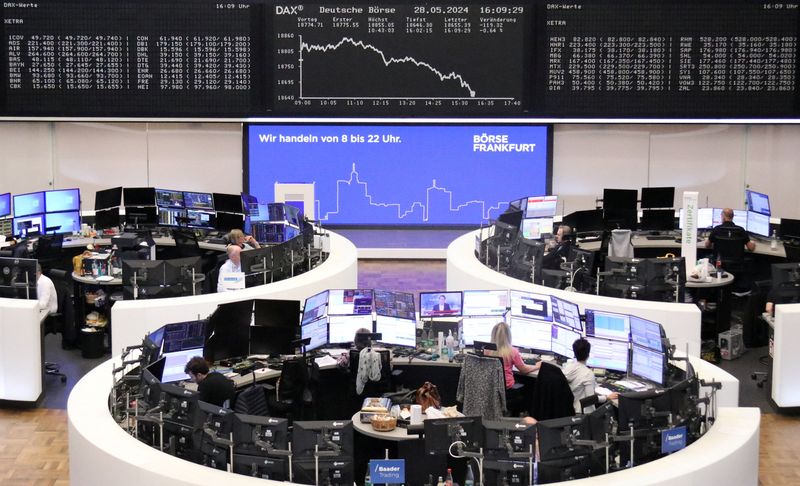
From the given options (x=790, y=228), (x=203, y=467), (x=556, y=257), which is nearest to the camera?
(x=203, y=467)

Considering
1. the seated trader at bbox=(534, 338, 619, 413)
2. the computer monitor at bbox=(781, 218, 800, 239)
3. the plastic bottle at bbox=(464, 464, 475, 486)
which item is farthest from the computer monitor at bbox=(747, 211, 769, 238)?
the plastic bottle at bbox=(464, 464, 475, 486)

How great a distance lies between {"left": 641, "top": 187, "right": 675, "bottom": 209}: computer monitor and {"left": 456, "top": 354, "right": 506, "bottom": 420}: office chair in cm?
740

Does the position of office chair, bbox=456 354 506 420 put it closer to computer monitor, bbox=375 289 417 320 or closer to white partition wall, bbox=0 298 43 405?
computer monitor, bbox=375 289 417 320

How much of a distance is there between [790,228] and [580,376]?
676 cm

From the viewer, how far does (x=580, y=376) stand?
8.81m

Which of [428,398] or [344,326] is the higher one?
[344,326]

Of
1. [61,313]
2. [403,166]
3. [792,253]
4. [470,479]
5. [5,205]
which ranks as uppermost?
[403,166]

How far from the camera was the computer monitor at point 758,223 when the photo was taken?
578 inches

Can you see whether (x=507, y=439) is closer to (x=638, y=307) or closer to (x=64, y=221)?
(x=638, y=307)

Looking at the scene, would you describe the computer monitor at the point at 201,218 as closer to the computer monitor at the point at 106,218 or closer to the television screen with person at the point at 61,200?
the computer monitor at the point at 106,218

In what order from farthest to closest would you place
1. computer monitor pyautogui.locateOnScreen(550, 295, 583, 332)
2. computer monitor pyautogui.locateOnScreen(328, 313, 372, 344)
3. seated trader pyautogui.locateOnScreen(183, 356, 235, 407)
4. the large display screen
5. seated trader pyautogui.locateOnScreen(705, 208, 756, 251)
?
the large display screen < seated trader pyautogui.locateOnScreen(705, 208, 756, 251) < computer monitor pyautogui.locateOnScreen(328, 313, 372, 344) < computer monitor pyautogui.locateOnScreen(550, 295, 583, 332) < seated trader pyautogui.locateOnScreen(183, 356, 235, 407)

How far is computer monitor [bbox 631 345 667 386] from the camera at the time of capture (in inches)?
352

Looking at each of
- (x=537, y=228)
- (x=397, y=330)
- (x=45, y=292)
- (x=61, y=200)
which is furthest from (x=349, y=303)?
(x=61, y=200)

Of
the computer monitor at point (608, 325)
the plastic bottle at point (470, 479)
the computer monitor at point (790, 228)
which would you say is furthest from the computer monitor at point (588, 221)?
the plastic bottle at point (470, 479)
